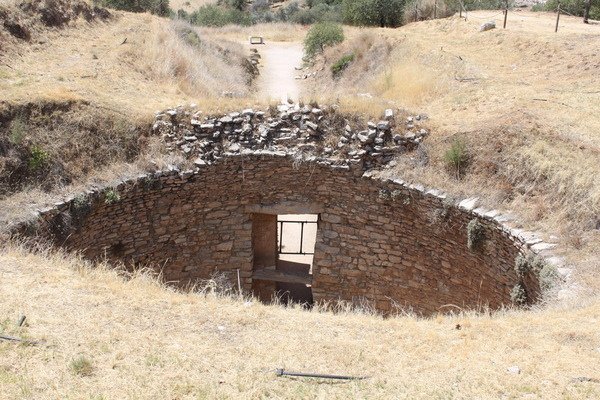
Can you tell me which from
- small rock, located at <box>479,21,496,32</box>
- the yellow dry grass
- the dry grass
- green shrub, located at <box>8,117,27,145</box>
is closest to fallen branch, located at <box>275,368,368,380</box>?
the dry grass

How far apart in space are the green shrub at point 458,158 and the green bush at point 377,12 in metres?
18.3

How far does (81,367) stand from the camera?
4961 millimetres

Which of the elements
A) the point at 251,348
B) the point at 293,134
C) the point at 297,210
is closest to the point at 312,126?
the point at 293,134

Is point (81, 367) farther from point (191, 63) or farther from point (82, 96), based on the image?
point (191, 63)

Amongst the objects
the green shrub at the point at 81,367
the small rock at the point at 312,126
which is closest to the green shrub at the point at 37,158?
the small rock at the point at 312,126

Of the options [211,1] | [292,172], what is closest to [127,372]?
[292,172]

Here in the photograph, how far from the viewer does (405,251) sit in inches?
418

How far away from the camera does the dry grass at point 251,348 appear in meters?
4.82

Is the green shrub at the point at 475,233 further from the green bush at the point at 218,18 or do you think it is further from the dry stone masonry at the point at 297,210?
the green bush at the point at 218,18

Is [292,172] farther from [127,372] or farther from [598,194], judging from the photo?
[127,372]

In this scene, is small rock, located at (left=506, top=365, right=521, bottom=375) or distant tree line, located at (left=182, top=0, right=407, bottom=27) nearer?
→ small rock, located at (left=506, top=365, right=521, bottom=375)

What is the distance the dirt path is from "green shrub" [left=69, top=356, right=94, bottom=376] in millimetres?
13611

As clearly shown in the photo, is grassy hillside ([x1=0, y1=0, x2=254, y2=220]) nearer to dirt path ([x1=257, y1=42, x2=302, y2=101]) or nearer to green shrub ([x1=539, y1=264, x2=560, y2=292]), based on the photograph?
dirt path ([x1=257, y1=42, x2=302, y2=101])

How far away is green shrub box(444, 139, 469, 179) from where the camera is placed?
9.96 meters
